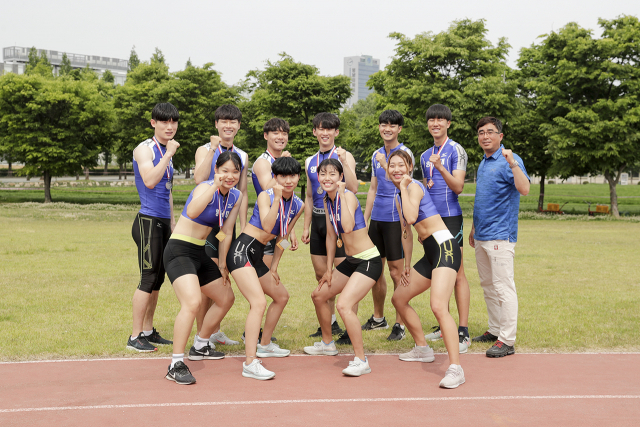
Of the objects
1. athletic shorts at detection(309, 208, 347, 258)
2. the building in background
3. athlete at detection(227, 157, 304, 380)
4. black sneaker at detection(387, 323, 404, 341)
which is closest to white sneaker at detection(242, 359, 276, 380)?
athlete at detection(227, 157, 304, 380)

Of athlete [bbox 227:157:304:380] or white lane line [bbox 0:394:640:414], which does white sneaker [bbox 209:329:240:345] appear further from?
white lane line [bbox 0:394:640:414]

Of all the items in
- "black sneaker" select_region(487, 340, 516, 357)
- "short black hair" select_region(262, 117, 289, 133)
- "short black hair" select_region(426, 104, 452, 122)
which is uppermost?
"short black hair" select_region(426, 104, 452, 122)

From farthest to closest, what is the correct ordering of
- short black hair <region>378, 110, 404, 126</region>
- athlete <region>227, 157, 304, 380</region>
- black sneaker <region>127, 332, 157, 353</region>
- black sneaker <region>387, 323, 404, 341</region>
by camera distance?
black sneaker <region>387, 323, 404, 341</region> < short black hair <region>378, 110, 404, 126</region> < black sneaker <region>127, 332, 157, 353</region> < athlete <region>227, 157, 304, 380</region>

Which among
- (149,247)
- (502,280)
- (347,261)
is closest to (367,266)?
(347,261)

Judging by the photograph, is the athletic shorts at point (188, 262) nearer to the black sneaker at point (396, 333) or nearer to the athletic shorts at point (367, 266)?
the athletic shorts at point (367, 266)

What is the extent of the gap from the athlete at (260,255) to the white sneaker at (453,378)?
1.73 metres

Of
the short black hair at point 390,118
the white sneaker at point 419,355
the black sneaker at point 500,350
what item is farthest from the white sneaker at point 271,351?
the short black hair at point 390,118

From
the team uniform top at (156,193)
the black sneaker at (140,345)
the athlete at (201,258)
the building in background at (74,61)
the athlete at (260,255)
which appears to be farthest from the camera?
the building in background at (74,61)

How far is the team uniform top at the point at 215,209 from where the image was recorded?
5.94 meters

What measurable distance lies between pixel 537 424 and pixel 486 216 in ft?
9.42

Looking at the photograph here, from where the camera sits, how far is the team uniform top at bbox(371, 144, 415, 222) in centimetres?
741

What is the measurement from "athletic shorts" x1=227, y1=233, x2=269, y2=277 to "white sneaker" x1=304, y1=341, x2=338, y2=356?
1.16m

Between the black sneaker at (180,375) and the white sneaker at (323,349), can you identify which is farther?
the white sneaker at (323,349)

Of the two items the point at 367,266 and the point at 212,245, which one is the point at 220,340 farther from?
the point at 367,266
